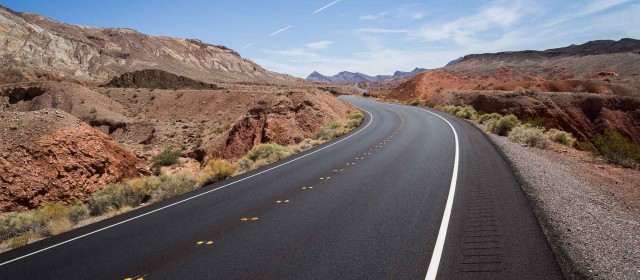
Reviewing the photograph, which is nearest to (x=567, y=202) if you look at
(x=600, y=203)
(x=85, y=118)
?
(x=600, y=203)

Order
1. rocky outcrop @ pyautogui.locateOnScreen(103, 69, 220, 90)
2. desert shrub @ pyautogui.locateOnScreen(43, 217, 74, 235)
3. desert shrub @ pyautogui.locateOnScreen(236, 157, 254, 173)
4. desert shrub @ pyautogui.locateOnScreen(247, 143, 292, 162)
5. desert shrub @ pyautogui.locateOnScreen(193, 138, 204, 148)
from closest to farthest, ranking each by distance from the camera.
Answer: desert shrub @ pyautogui.locateOnScreen(43, 217, 74, 235), desert shrub @ pyautogui.locateOnScreen(236, 157, 254, 173), desert shrub @ pyautogui.locateOnScreen(247, 143, 292, 162), desert shrub @ pyautogui.locateOnScreen(193, 138, 204, 148), rocky outcrop @ pyautogui.locateOnScreen(103, 69, 220, 90)

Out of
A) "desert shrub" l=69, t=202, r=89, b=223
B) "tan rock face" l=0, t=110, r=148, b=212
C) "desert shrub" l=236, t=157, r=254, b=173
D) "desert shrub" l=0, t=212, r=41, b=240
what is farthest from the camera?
"desert shrub" l=236, t=157, r=254, b=173

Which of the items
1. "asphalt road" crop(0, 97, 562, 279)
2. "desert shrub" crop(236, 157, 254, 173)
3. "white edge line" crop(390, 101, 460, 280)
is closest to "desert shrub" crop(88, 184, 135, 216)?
"asphalt road" crop(0, 97, 562, 279)

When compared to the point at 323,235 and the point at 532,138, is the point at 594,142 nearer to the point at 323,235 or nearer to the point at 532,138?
the point at 532,138

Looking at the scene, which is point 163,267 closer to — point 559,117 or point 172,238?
point 172,238

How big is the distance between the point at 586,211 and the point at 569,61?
12547 centimetres

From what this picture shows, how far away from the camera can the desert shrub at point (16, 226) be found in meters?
9.43

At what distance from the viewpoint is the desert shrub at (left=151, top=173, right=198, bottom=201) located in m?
11.8

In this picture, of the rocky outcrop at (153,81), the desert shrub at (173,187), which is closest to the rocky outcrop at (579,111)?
the desert shrub at (173,187)

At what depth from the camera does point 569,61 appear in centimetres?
10944

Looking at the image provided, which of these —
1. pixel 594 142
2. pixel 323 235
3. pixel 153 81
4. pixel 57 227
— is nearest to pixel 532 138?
pixel 594 142

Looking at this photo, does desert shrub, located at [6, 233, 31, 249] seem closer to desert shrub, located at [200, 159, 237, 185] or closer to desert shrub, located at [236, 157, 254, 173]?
desert shrub, located at [200, 159, 237, 185]

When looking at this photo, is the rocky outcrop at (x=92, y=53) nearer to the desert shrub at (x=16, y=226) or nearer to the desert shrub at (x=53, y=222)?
the desert shrub at (x=16, y=226)

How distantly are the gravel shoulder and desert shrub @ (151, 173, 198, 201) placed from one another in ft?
33.3
